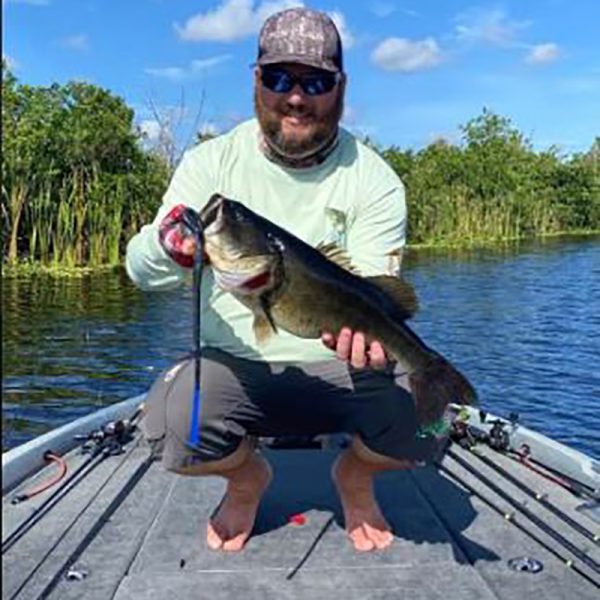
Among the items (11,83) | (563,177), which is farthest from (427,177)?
(11,83)

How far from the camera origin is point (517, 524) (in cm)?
393

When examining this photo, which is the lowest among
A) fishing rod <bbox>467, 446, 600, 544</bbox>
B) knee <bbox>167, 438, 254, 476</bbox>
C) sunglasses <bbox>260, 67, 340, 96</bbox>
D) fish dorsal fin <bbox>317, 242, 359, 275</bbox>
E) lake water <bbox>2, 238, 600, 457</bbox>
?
lake water <bbox>2, 238, 600, 457</bbox>

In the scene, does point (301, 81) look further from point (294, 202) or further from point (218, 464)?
point (218, 464)

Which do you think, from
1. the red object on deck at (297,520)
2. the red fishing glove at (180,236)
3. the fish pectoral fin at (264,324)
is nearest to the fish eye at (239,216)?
the red fishing glove at (180,236)

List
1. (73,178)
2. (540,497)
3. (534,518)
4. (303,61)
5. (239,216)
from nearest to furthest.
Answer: (239,216) → (303,61) → (534,518) → (540,497) → (73,178)

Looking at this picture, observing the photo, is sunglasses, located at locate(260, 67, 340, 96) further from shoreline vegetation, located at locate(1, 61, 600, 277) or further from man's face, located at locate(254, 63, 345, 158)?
shoreline vegetation, located at locate(1, 61, 600, 277)

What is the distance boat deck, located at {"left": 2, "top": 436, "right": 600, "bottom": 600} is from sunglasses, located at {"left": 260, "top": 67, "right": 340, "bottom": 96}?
5.72ft

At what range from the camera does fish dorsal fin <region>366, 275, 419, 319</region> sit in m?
3.37

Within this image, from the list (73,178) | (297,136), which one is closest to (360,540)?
(297,136)

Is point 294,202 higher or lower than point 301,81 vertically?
lower

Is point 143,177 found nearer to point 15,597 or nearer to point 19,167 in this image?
point 19,167

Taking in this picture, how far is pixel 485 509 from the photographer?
4180mm

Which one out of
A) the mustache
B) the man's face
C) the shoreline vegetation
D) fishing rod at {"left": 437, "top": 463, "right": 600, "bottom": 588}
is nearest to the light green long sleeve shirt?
the man's face

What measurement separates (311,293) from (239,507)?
1.13 meters
